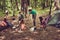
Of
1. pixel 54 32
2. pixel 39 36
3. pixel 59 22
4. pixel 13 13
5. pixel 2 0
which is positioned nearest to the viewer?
pixel 39 36

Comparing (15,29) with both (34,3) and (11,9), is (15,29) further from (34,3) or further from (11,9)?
(34,3)

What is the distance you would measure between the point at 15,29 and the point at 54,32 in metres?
3.04

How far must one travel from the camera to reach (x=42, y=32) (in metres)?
13.6

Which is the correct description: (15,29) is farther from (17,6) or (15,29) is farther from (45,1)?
(45,1)

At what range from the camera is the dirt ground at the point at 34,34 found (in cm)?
1257

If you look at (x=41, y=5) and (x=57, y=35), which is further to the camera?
(x=41, y=5)

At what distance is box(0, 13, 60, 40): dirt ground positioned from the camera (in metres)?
12.6

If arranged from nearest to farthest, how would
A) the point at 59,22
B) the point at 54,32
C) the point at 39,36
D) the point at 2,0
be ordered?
the point at 39,36 < the point at 54,32 < the point at 59,22 < the point at 2,0

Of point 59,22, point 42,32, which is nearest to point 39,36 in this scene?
point 42,32

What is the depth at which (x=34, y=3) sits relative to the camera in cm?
2516

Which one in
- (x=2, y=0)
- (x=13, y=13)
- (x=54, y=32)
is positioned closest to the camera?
(x=54, y=32)

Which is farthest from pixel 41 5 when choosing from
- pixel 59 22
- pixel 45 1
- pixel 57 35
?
pixel 57 35

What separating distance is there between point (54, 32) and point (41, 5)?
1138cm

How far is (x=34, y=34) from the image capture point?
13.3 meters
